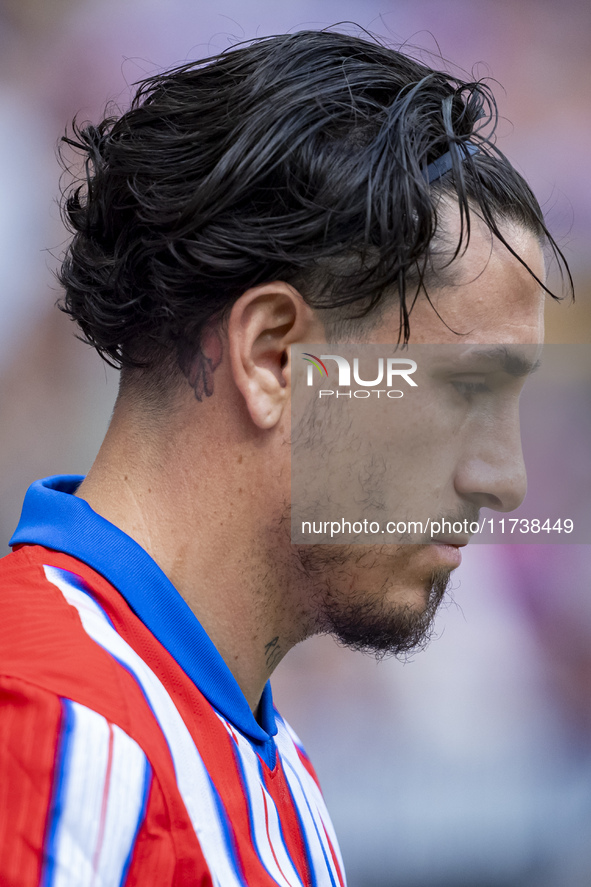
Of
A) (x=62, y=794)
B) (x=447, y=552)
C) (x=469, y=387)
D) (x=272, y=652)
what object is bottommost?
(x=62, y=794)

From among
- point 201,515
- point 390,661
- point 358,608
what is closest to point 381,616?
point 358,608

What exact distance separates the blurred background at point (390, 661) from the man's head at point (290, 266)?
1.24 meters

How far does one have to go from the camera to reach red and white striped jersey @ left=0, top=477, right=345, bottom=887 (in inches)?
19.1

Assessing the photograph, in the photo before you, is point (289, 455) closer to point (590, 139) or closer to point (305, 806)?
point (305, 806)

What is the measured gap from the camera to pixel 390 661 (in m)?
2.05

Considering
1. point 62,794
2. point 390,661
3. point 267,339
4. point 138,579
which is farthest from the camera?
point 390,661

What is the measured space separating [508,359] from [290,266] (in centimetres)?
26

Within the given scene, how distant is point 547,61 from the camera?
2221 mm

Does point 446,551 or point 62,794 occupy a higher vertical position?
point 446,551

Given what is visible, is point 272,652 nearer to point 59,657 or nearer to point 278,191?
point 59,657

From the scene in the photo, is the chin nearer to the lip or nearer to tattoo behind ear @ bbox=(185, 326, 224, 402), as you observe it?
the lip

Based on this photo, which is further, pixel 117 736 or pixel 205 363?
pixel 205 363

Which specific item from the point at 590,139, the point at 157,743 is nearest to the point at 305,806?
the point at 157,743

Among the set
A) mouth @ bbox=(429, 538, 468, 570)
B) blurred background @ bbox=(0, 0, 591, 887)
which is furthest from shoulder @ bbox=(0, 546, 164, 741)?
blurred background @ bbox=(0, 0, 591, 887)
